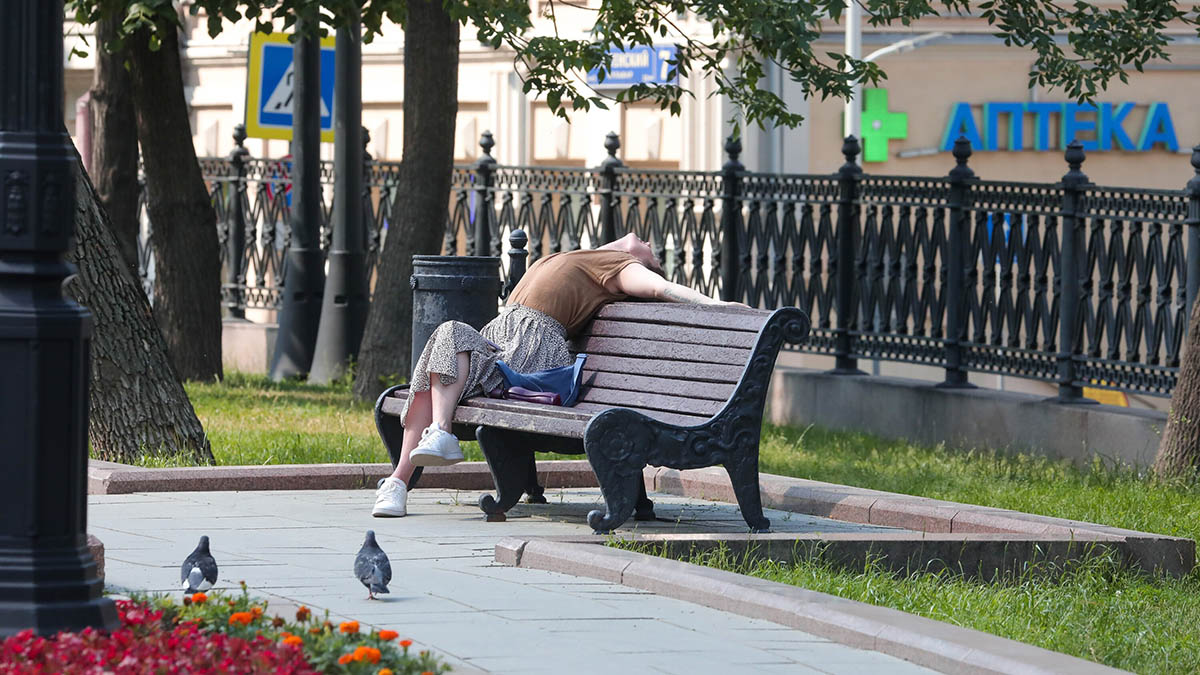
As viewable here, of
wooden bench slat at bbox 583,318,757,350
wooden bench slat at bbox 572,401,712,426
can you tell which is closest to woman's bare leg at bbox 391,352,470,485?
wooden bench slat at bbox 572,401,712,426

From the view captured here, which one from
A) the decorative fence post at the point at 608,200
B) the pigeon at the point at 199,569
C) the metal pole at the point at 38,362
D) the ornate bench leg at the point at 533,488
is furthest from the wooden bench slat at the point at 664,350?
the decorative fence post at the point at 608,200

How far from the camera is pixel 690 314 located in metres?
8.59

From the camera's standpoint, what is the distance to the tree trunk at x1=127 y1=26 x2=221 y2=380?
49.6ft

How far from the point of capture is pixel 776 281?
15078 mm

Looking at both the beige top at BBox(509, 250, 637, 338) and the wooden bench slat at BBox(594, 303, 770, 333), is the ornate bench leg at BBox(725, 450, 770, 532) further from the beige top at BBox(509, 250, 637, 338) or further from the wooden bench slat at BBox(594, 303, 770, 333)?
the beige top at BBox(509, 250, 637, 338)

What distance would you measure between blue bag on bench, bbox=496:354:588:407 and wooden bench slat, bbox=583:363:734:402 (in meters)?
0.08

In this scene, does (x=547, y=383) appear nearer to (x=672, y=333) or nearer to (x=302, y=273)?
(x=672, y=333)

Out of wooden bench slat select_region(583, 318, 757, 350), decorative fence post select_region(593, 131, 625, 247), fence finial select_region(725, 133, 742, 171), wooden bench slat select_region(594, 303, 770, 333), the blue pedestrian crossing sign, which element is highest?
the blue pedestrian crossing sign

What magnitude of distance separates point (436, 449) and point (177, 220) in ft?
26.7

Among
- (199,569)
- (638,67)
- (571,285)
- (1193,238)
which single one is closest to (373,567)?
(199,569)

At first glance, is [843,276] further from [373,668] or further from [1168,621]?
[373,668]

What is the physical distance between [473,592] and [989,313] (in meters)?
7.51

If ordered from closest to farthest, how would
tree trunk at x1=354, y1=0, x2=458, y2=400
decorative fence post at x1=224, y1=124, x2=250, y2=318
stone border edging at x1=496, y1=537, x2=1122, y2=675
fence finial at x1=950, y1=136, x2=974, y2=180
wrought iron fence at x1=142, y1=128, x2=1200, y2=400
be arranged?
stone border edging at x1=496, y1=537, x2=1122, y2=675, wrought iron fence at x1=142, y1=128, x2=1200, y2=400, fence finial at x1=950, y1=136, x2=974, y2=180, tree trunk at x1=354, y1=0, x2=458, y2=400, decorative fence post at x1=224, y1=124, x2=250, y2=318

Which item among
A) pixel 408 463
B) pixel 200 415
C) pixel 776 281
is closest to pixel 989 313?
pixel 776 281
